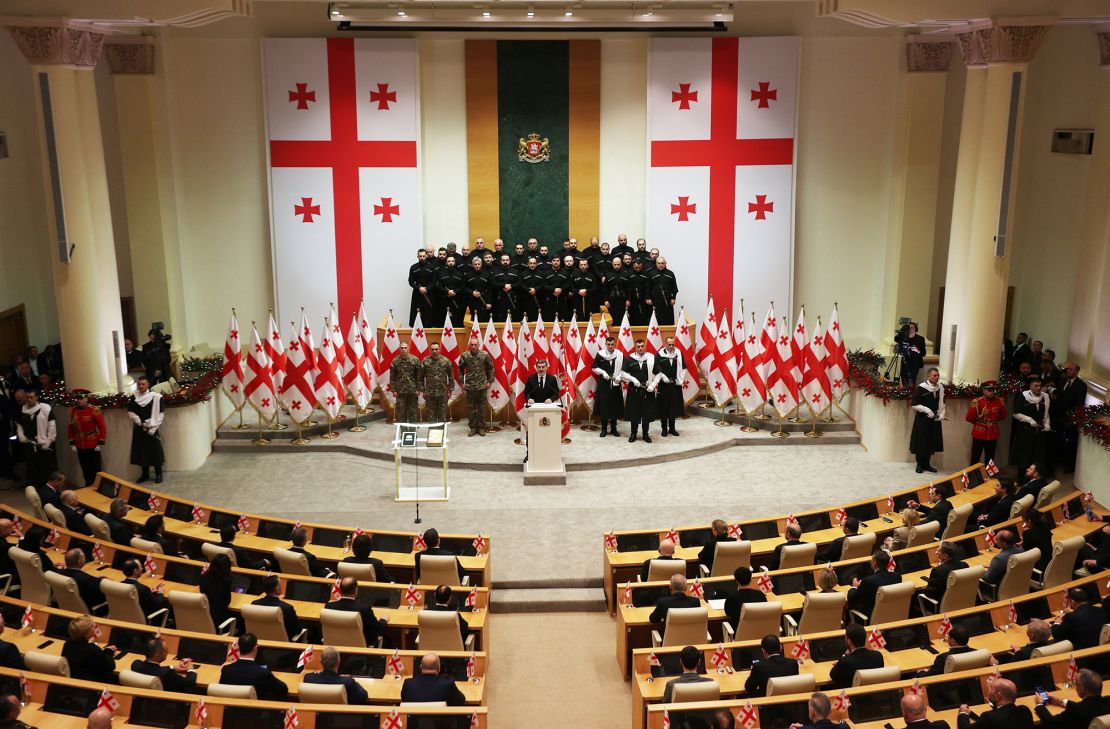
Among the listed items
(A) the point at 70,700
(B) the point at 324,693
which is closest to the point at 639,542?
(B) the point at 324,693

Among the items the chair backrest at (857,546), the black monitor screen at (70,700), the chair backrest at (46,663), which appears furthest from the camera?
the chair backrest at (857,546)

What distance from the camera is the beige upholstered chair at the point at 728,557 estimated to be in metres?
11.3

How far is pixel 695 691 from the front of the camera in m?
8.56

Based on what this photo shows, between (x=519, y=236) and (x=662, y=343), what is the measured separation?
11.9 feet

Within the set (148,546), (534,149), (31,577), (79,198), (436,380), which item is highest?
(534,149)

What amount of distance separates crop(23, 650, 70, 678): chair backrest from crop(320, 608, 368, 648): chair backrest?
6.68ft

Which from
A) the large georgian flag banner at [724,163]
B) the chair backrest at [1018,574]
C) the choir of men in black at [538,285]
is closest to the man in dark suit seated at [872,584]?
the chair backrest at [1018,574]

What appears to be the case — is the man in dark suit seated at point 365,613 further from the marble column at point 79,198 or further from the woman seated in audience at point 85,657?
the marble column at point 79,198

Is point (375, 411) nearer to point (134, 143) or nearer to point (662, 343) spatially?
point (662, 343)

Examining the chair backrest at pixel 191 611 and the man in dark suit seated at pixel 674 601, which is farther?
the man in dark suit seated at pixel 674 601

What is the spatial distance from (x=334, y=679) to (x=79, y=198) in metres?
9.59

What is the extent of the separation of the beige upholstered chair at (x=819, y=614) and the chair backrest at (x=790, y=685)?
58.4 inches

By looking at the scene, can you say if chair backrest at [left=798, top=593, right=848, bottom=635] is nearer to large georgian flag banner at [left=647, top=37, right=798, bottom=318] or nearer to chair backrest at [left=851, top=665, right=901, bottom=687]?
chair backrest at [left=851, top=665, right=901, bottom=687]

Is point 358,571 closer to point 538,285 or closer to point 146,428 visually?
point 146,428
